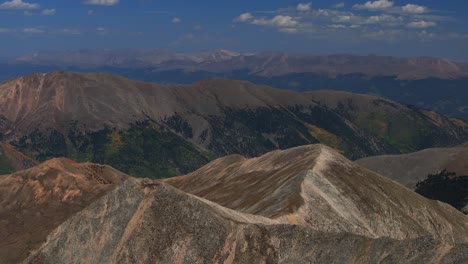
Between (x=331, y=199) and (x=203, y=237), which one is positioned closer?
(x=203, y=237)

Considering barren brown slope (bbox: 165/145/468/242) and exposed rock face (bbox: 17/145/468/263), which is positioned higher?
exposed rock face (bbox: 17/145/468/263)

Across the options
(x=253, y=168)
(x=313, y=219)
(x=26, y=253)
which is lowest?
(x=26, y=253)

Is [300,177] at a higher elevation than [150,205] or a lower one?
lower

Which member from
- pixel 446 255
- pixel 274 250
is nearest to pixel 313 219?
pixel 274 250

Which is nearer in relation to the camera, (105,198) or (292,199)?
(105,198)

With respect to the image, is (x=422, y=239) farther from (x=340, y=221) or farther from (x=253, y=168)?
(x=253, y=168)

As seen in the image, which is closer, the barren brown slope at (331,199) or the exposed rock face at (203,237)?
the exposed rock face at (203,237)

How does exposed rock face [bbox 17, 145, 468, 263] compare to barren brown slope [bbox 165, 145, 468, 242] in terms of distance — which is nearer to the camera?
exposed rock face [bbox 17, 145, 468, 263]

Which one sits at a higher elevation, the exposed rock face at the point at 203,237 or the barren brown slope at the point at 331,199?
the exposed rock face at the point at 203,237
